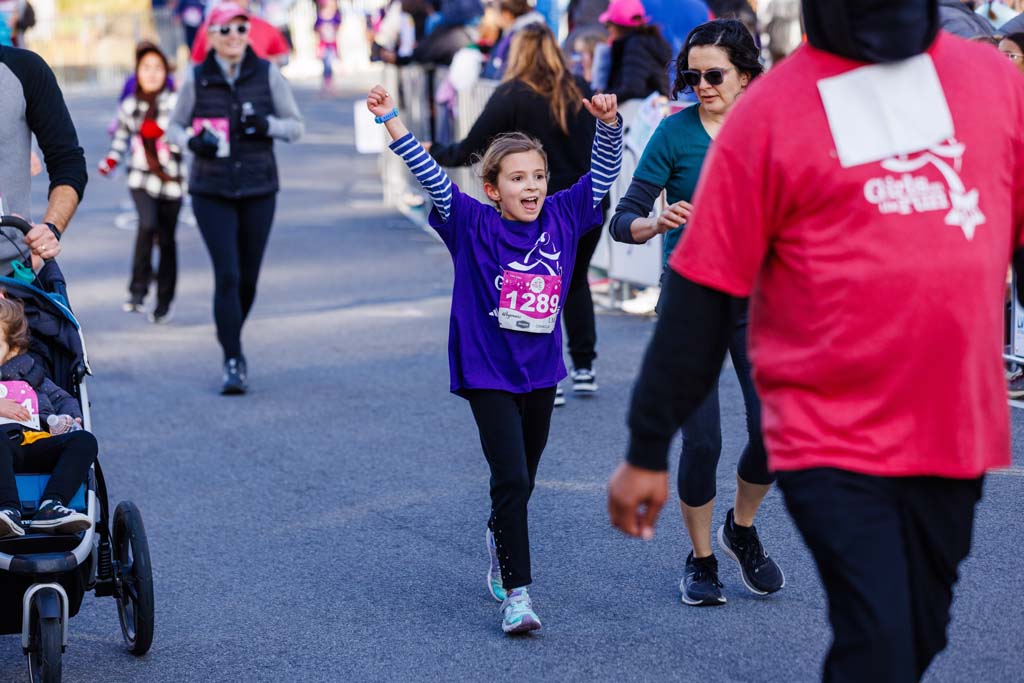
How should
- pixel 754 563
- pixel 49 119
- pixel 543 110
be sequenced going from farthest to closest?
1. pixel 543 110
2. pixel 49 119
3. pixel 754 563

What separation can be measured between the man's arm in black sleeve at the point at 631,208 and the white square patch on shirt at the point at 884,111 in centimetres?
200

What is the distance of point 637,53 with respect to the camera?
36.1 feet

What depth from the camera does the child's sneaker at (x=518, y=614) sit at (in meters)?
5.33

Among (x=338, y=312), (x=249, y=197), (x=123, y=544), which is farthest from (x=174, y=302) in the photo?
(x=123, y=544)

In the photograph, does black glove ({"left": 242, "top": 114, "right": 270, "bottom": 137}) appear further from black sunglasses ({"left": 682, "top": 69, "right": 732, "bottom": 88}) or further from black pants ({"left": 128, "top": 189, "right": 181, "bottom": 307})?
black sunglasses ({"left": 682, "top": 69, "right": 732, "bottom": 88})

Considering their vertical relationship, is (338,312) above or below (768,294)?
below

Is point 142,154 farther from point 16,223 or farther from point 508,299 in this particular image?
point 508,299

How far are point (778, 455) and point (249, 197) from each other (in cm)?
664

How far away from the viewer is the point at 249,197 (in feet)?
31.0

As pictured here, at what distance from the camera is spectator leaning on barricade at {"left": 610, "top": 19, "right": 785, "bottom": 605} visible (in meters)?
5.31

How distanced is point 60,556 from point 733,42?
2.66m

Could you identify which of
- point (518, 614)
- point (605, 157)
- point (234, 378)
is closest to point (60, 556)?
point (518, 614)

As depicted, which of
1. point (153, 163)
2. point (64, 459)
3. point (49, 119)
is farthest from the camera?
point (153, 163)

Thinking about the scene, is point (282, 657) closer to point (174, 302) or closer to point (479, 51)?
point (174, 302)
